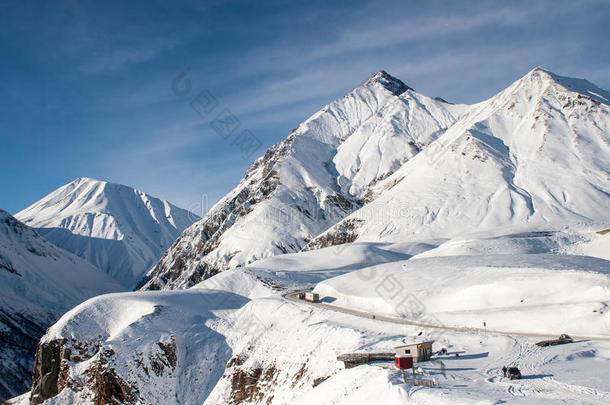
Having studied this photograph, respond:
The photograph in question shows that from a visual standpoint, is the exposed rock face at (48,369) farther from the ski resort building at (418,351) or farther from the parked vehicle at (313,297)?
the ski resort building at (418,351)

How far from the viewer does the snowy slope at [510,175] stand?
122688mm

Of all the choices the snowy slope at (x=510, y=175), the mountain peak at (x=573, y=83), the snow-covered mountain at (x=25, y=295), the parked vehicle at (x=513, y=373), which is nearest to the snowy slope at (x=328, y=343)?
the parked vehicle at (x=513, y=373)

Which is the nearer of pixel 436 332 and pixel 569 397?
pixel 569 397

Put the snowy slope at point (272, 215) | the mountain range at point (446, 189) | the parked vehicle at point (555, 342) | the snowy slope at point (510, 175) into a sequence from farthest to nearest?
1. the snowy slope at point (272, 215)
2. the mountain range at point (446, 189)
3. the snowy slope at point (510, 175)
4. the parked vehicle at point (555, 342)

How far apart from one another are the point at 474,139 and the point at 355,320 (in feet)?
409

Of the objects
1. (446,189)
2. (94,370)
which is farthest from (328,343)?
(446,189)

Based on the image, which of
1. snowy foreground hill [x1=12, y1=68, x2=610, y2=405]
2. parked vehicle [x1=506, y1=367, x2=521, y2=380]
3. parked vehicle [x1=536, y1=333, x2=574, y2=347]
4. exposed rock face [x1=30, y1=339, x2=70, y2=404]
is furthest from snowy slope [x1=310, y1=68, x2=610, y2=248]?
exposed rock face [x1=30, y1=339, x2=70, y2=404]

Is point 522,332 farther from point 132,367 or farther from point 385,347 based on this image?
point 132,367

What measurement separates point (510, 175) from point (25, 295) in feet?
515

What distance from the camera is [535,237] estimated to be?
3452 inches

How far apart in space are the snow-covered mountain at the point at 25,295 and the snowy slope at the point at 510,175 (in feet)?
266

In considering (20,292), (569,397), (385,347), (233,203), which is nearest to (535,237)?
(385,347)

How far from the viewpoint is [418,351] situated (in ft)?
105

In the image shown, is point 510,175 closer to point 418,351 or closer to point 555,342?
point 555,342
